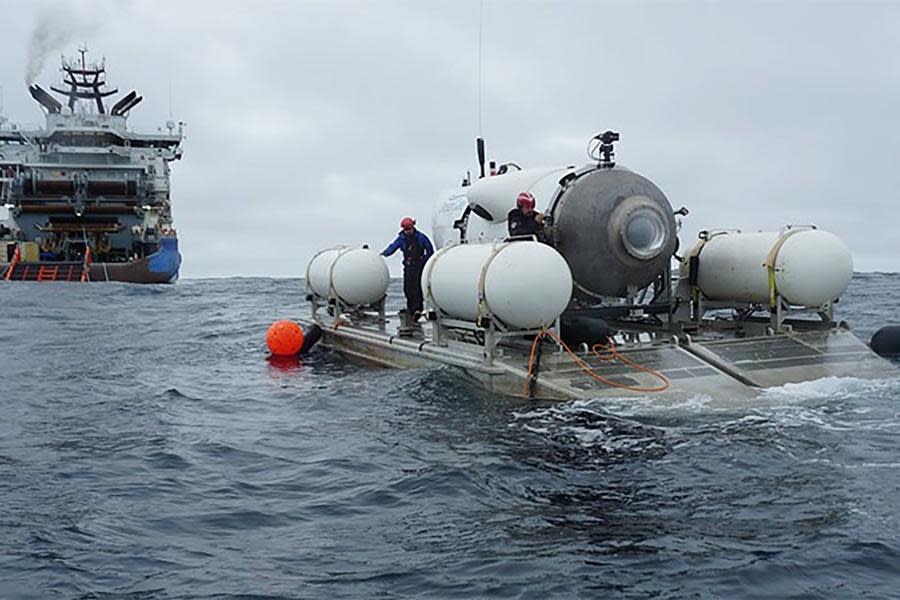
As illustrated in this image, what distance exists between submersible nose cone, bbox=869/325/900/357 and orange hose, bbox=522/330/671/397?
4.49 m

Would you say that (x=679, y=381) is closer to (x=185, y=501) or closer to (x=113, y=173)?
(x=185, y=501)

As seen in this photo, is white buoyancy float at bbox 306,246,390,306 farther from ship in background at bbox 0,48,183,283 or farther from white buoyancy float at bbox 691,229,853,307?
ship in background at bbox 0,48,183,283

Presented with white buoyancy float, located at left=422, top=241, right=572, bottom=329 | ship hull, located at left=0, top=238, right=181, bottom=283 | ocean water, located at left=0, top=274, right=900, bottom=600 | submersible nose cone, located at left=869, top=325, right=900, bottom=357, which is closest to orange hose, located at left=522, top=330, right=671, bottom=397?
white buoyancy float, located at left=422, top=241, right=572, bottom=329

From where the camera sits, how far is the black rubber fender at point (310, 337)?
1688 cm

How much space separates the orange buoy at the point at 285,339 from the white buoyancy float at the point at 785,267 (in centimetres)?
764

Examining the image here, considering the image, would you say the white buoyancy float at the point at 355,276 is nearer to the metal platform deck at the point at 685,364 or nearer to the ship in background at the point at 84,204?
the metal platform deck at the point at 685,364

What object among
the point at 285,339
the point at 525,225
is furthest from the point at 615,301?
the point at 285,339

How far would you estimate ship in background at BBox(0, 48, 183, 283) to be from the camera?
1750 inches

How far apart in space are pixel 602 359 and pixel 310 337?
7.44 meters

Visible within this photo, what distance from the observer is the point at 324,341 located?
17.7m

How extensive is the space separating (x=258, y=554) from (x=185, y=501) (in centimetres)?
153

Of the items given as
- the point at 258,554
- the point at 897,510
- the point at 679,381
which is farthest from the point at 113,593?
the point at 679,381

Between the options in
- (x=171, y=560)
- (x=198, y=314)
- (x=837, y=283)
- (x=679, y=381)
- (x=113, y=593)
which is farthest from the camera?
(x=198, y=314)

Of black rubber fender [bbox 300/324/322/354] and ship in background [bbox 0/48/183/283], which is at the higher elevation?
ship in background [bbox 0/48/183/283]
